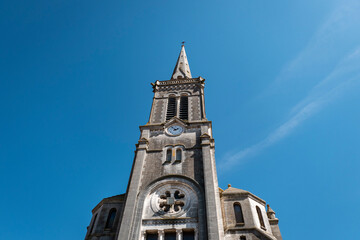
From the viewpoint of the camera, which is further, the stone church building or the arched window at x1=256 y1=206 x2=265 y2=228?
the arched window at x1=256 y1=206 x2=265 y2=228

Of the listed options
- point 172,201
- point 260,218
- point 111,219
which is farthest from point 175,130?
point 260,218

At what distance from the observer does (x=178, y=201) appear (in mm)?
20609

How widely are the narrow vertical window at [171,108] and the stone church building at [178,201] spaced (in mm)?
2269

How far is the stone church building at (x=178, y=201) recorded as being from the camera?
18.8 m

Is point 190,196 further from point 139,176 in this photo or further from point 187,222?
point 139,176

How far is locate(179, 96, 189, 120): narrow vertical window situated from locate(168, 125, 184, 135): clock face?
281cm

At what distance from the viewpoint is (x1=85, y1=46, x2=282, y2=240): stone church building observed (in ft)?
61.6

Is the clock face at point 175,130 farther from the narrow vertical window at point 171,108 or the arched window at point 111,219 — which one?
the arched window at point 111,219

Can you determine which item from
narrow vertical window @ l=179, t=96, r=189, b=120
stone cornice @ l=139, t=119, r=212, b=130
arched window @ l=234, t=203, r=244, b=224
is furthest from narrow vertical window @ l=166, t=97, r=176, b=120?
arched window @ l=234, t=203, r=244, b=224

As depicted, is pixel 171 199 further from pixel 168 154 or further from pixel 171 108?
pixel 171 108

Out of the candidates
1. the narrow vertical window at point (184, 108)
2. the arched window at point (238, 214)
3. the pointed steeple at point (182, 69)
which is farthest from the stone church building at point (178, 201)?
the pointed steeple at point (182, 69)

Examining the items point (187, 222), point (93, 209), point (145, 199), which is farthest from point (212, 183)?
point (93, 209)

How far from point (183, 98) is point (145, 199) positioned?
51.9 feet

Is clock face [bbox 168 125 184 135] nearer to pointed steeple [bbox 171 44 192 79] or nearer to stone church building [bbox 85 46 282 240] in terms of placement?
stone church building [bbox 85 46 282 240]
